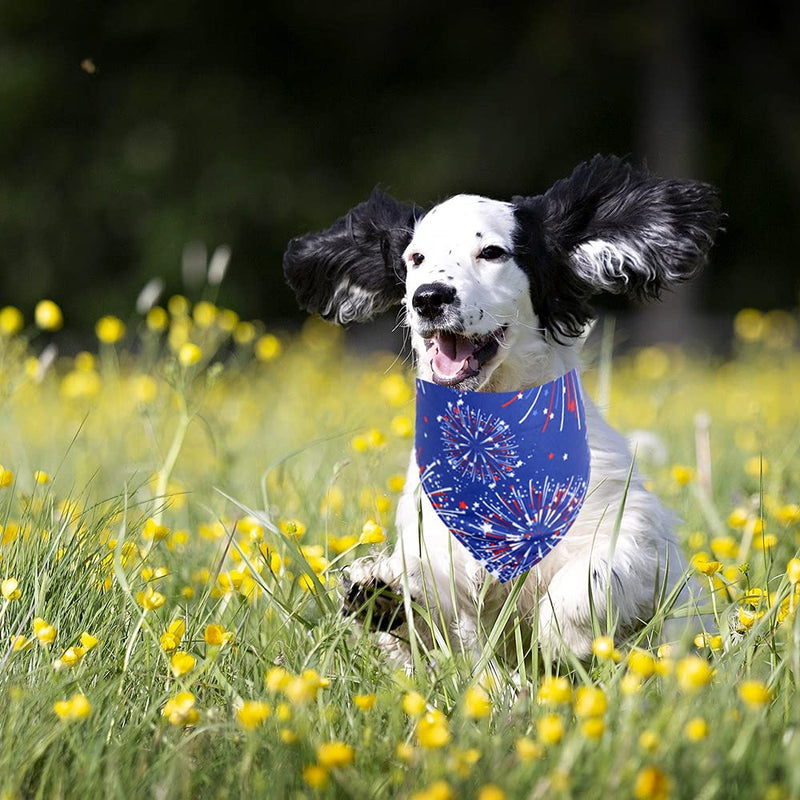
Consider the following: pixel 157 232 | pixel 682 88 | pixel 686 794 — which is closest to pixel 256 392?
pixel 686 794

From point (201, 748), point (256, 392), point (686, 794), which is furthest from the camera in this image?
point (256, 392)

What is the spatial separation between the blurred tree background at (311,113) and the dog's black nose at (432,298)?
11747mm

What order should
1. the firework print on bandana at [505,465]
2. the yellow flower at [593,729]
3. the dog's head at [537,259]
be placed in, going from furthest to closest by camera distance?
the dog's head at [537,259] < the firework print on bandana at [505,465] < the yellow flower at [593,729]

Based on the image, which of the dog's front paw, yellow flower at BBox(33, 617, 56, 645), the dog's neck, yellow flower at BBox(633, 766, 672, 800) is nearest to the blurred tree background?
the dog's neck

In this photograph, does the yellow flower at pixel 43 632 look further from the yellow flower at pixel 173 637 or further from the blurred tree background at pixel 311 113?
the blurred tree background at pixel 311 113

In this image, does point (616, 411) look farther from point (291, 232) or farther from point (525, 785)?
point (291, 232)

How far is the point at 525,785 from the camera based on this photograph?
1613mm

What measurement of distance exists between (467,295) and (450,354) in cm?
17

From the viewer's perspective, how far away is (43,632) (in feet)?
6.55

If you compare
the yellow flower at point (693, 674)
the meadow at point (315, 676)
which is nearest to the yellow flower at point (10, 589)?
the meadow at point (315, 676)

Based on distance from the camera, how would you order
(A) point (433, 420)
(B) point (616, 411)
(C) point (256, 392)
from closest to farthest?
1. (A) point (433, 420)
2. (B) point (616, 411)
3. (C) point (256, 392)

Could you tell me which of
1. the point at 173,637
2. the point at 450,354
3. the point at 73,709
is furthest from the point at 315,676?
the point at 450,354

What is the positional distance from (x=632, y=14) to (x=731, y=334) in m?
4.41

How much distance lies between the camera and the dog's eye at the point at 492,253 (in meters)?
2.70
